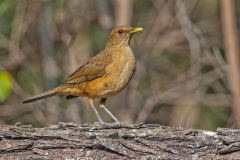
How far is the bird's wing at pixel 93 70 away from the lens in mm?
7129

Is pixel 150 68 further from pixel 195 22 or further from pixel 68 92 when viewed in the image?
pixel 68 92

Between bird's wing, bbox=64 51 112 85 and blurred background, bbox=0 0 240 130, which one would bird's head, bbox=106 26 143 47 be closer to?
bird's wing, bbox=64 51 112 85

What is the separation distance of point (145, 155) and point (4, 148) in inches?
47.6

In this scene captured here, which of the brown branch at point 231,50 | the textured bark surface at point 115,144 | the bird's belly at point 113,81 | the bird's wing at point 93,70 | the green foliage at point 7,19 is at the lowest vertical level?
the textured bark surface at point 115,144

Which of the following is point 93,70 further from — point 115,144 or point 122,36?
point 115,144

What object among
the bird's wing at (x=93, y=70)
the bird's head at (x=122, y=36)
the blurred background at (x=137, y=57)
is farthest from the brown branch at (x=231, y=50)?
the bird's wing at (x=93, y=70)

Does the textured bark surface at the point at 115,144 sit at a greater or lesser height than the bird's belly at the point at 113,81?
lesser

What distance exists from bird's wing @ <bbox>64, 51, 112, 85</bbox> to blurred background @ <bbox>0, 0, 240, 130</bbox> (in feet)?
8.78

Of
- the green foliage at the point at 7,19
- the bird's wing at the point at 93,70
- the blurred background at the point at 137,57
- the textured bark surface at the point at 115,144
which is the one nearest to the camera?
the textured bark surface at the point at 115,144

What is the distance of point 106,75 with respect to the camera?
276 inches

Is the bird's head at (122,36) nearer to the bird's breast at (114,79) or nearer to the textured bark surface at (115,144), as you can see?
the bird's breast at (114,79)

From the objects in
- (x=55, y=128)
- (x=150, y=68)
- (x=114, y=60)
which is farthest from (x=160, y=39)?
(x=55, y=128)

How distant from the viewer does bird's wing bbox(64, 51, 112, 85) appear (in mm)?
7129

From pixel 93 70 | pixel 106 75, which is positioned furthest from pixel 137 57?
pixel 106 75
